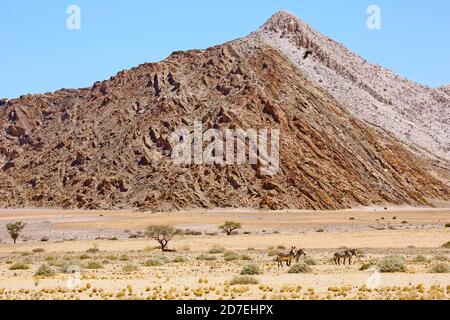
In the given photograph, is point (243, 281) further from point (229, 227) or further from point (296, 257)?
point (229, 227)

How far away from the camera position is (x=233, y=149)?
336 ft

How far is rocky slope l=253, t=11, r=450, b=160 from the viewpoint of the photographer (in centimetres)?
13150

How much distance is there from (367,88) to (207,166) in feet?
178

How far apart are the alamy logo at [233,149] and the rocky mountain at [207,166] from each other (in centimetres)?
112

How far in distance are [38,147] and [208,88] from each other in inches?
1289

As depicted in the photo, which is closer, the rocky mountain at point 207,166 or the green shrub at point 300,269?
the green shrub at point 300,269

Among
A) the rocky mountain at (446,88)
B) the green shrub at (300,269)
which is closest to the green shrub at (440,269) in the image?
the green shrub at (300,269)

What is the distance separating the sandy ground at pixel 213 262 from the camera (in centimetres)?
2116

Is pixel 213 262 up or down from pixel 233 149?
down

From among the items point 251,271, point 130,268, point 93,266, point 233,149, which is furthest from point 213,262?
point 233,149

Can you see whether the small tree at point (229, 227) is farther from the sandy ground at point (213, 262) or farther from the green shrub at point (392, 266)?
the green shrub at point (392, 266)

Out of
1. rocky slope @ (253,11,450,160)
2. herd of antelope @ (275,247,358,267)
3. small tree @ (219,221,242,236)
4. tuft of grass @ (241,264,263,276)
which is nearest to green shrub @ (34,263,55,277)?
tuft of grass @ (241,264,263,276)
